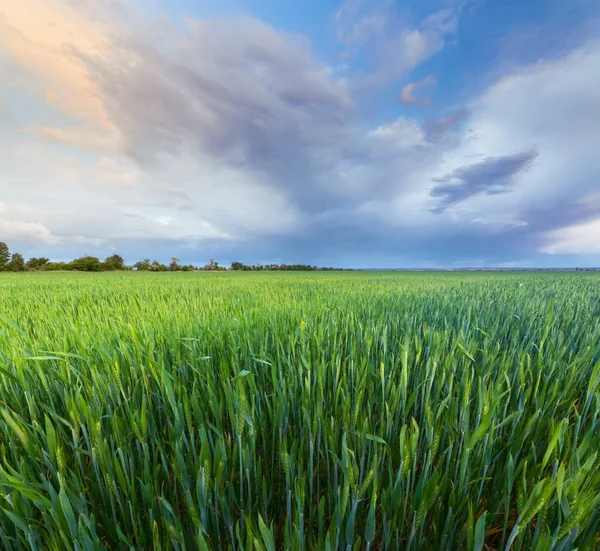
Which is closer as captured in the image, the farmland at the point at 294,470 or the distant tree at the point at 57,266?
the farmland at the point at 294,470

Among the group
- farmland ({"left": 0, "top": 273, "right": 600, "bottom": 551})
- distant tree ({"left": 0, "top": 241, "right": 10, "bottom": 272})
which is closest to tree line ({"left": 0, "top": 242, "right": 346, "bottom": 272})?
distant tree ({"left": 0, "top": 241, "right": 10, "bottom": 272})

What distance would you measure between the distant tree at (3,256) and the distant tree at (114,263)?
553 inches

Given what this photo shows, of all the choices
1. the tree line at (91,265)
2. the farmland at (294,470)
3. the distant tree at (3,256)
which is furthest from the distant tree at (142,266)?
the farmland at (294,470)

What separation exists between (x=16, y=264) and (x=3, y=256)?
8.65 ft

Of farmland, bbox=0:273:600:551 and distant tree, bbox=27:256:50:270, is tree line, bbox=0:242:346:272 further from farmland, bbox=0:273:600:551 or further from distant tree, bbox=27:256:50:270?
farmland, bbox=0:273:600:551

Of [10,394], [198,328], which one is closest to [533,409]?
[198,328]

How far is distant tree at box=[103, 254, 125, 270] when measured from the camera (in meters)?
44.9

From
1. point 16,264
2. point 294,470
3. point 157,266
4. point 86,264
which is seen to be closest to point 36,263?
point 16,264

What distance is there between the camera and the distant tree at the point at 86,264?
42531 mm

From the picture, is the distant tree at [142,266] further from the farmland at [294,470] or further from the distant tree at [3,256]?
the farmland at [294,470]

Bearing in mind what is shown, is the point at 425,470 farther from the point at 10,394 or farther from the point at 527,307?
the point at 527,307

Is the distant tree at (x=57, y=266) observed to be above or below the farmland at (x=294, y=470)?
above

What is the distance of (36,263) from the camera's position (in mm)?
46312

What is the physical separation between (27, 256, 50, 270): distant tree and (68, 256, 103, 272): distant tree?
20.0 ft
